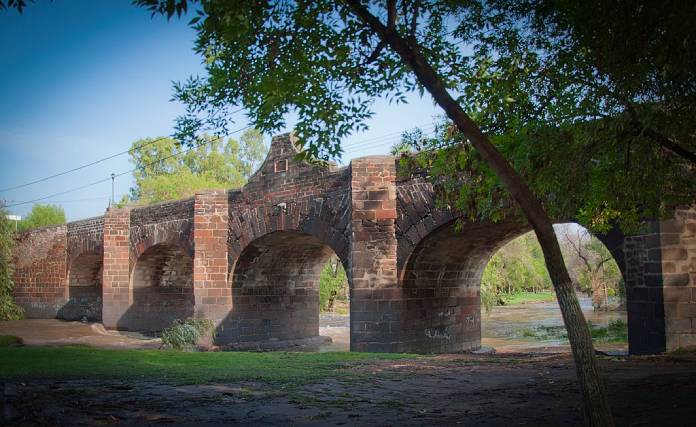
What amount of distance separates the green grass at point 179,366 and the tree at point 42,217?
38.2 m

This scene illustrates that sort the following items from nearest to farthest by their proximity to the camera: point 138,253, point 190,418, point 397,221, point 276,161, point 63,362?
1. point 190,418
2. point 63,362
3. point 397,221
4. point 276,161
5. point 138,253

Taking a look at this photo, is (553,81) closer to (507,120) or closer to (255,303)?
(507,120)

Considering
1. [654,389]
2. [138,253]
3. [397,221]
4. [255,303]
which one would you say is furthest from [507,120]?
[138,253]

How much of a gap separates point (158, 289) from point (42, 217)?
27.6 metres

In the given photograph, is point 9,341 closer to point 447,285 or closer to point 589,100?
point 447,285

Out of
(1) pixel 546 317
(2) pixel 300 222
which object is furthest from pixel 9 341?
(1) pixel 546 317

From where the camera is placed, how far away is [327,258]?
20188 mm

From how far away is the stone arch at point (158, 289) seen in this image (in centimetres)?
2271

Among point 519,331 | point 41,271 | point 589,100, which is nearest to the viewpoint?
point 589,100

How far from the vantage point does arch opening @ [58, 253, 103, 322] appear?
27.1 metres

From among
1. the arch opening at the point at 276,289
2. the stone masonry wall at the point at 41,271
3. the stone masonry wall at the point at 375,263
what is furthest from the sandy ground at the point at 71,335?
the stone masonry wall at the point at 375,263

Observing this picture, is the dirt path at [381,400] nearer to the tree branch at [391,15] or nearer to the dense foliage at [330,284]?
the tree branch at [391,15]

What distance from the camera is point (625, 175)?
6.51 meters

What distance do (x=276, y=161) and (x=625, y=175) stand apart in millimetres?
11440
